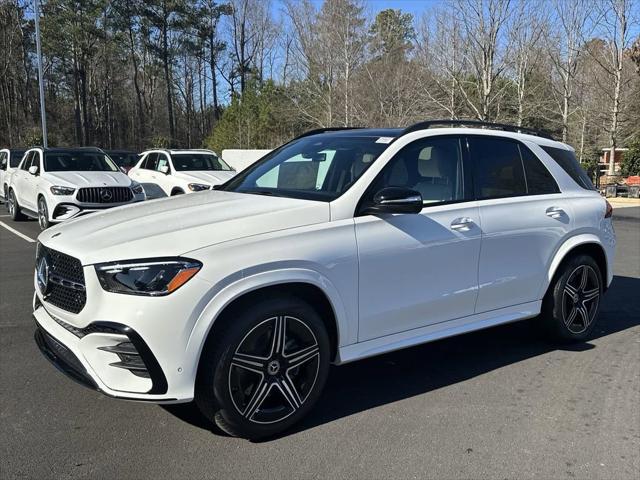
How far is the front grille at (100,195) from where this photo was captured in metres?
10.8

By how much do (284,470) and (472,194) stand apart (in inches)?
93.2

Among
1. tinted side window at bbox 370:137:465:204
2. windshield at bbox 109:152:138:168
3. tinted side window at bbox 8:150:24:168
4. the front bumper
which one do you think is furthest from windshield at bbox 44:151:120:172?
windshield at bbox 109:152:138:168

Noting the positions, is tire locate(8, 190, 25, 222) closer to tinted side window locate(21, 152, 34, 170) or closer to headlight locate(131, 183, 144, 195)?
tinted side window locate(21, 152, 34, 170)

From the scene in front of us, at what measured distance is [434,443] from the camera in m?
3.25

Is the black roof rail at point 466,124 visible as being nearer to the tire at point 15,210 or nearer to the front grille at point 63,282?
the front grille at point 63,282

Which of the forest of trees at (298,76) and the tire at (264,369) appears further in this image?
the forest of trees at (298,76)

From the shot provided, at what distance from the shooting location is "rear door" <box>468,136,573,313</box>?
4.17 meters

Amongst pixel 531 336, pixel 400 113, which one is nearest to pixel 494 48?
pixel 400 113

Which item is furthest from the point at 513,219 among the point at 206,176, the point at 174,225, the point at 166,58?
the point at 166,58

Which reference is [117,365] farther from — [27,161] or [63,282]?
[27,161]

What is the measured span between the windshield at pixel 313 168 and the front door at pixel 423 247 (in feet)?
0.68

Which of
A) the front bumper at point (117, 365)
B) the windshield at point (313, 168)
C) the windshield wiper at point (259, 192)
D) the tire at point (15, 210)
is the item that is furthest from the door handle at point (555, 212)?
the tire at point (15, 210)

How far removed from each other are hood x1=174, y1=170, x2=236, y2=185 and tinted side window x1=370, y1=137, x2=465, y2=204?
915 cm

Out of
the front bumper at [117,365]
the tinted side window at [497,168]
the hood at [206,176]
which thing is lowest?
the front bumper at [117,365]
